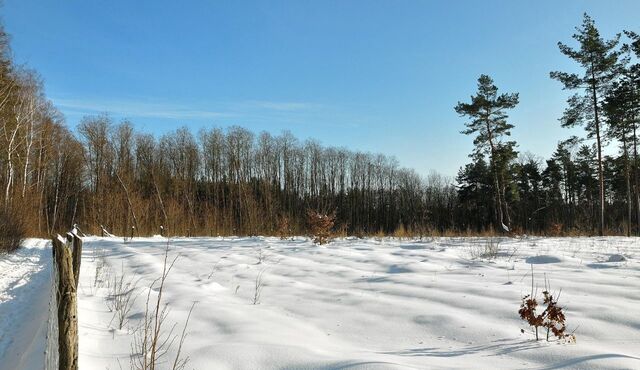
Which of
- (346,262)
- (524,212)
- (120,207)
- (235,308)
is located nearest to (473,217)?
(524,212)

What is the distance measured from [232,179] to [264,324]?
39.7m

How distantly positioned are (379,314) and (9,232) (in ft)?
39.6

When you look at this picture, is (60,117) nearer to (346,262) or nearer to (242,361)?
(346,262)

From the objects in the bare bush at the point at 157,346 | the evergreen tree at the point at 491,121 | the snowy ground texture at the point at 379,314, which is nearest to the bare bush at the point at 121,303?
the snowy ground texture at the point at 379,314

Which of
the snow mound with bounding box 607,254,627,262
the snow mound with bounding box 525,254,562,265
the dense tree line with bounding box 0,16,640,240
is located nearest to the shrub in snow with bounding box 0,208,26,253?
the dense tree line with bounding box 0,16,640,240

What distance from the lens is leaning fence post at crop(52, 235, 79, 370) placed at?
92.0 inches

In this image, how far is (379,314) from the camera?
A: 3.84 m

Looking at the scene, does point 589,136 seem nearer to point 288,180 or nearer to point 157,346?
point 157,346

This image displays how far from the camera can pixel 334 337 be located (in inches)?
130

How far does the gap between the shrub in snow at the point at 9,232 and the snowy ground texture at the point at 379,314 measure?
512 centimetres

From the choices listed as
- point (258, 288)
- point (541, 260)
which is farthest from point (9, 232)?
point (541, 260)

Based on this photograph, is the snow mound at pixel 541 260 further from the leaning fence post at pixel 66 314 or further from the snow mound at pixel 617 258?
the leaning fence post at pixel 66 314

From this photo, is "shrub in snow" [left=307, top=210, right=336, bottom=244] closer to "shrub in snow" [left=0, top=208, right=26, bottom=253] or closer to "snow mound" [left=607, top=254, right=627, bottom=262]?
"snow mound" [left=607, top=254, right=627, bottom=262]

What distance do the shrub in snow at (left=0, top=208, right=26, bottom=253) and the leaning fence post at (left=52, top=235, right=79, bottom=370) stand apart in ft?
35.6
